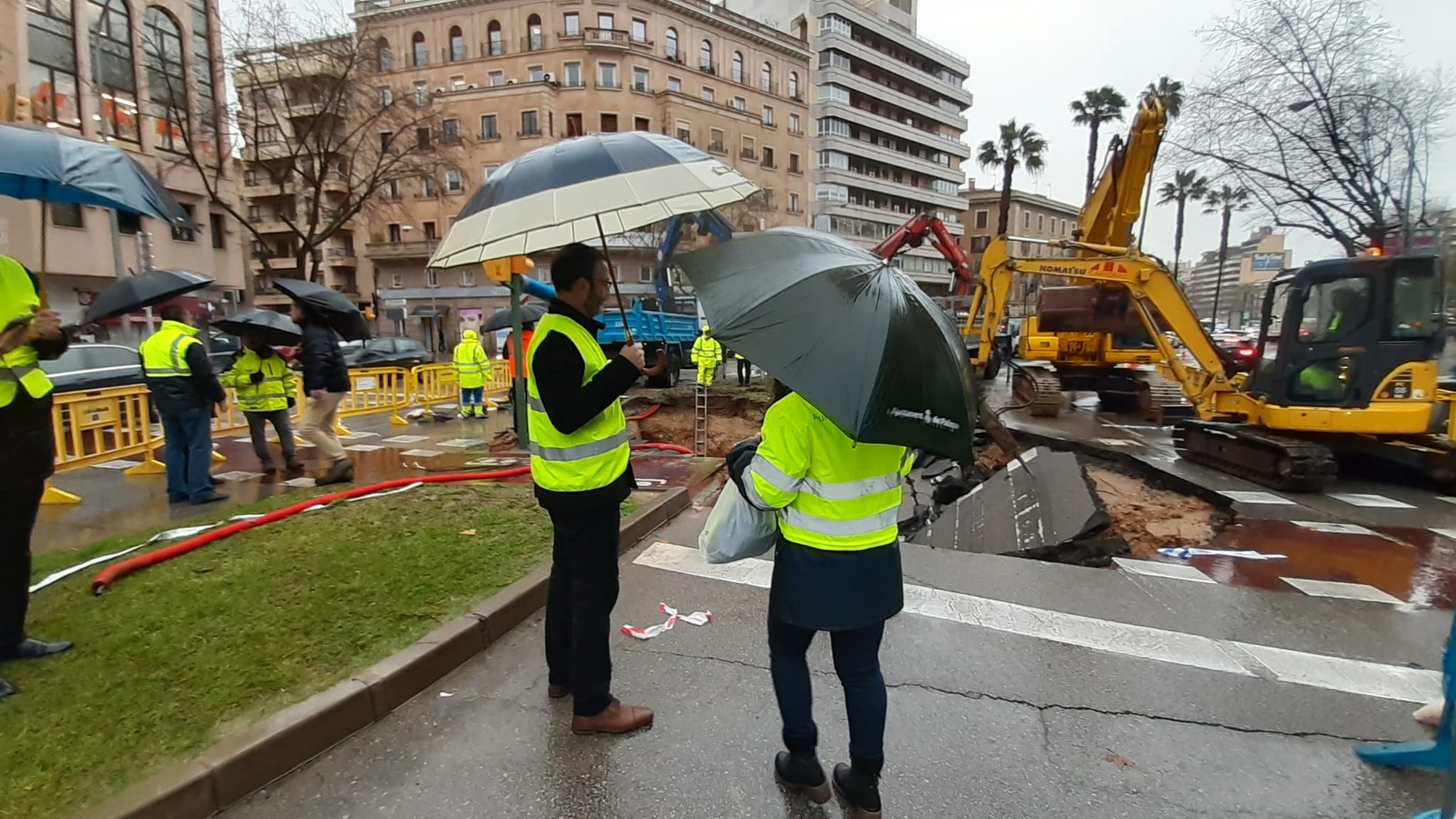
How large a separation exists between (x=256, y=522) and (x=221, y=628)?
6.54 feet

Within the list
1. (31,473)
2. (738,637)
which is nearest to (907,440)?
(738,637)

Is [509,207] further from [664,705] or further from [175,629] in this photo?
[175,629]

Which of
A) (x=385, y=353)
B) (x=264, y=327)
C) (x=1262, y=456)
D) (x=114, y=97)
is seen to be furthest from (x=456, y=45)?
(x=1262, y=456)

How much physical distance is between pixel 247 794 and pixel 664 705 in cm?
169

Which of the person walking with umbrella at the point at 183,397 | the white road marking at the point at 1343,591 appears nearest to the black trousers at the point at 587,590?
the person walking with umbrella at the point at 183,397

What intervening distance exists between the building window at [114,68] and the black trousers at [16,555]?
2762 centimetres

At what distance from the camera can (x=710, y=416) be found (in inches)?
584

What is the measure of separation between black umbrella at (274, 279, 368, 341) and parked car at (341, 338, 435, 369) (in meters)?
15.3

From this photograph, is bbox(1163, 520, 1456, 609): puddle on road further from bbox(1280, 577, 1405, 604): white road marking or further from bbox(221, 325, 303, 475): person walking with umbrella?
bbox(221, 325, 303, 475): person walking with umbrella

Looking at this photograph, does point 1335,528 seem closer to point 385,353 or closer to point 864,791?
point 864,791

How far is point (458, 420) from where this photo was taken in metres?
12.6

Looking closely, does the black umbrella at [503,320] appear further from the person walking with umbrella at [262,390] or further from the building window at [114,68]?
the building window at [114,68]

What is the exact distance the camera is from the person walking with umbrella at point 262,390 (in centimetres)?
720

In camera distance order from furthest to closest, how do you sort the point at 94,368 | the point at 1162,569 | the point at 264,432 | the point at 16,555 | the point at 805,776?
the point at 94,368 → the point at 264,432 → the point at 1162,569 → the point at 16,555 → the point at 805,776
